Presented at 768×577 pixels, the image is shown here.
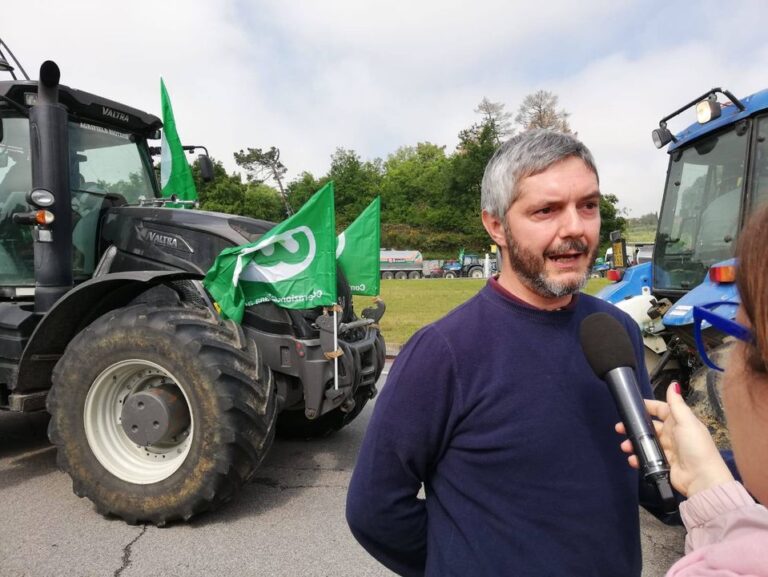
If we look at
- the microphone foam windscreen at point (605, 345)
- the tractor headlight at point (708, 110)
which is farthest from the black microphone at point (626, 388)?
the tractor headlight at point (708, 110)

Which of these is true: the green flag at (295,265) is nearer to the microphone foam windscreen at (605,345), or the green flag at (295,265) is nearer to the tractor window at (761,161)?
the microphone foam windscreen at (605,345)

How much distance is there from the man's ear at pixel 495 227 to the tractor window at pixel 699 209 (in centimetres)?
351

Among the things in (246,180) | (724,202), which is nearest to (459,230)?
(246,180)

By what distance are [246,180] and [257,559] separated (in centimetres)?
7290

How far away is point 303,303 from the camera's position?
383 centimetres

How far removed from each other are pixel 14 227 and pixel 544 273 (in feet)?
15.1

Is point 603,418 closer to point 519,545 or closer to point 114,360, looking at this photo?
point 519,545

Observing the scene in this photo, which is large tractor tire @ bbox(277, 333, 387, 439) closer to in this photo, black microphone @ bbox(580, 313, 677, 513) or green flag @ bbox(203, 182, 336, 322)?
green flag @ bbox(203, 182, 336, 322)

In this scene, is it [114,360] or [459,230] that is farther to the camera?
[459,230]

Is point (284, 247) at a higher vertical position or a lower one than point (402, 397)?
higher

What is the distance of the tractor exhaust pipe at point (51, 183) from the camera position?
3977 millimetres

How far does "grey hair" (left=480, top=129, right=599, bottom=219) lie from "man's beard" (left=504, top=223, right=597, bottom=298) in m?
0.14

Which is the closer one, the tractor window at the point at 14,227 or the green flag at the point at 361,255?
the tractor window at the point at 14,227

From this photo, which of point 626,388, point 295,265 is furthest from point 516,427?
point 295,265
